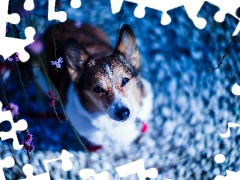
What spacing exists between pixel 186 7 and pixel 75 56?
290 mm

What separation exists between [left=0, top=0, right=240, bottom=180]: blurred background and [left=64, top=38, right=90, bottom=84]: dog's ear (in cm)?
7

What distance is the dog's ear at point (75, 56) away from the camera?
1045 millimetres

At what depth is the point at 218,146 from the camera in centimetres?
116

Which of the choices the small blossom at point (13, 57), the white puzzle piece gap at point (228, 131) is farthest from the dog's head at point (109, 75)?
the white puzzle piece gap at point (228, 131)

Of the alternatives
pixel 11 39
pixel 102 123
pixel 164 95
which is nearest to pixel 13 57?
pixel 11 39

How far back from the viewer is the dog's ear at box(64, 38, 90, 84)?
1045 millimetres

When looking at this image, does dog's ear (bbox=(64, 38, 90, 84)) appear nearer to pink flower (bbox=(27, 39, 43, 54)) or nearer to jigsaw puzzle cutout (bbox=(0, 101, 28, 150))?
pink flower (bbox=(27, 39, 43, 54))

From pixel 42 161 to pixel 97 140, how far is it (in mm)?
151

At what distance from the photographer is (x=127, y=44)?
106cm

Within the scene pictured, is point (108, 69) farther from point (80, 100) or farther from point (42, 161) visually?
point (42, 161)

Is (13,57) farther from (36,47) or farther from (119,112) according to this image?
(119,112)

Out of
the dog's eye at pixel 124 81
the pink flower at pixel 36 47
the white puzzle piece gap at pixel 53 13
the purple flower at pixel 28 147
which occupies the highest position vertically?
the white puzzle piece gap at pixel 53 13

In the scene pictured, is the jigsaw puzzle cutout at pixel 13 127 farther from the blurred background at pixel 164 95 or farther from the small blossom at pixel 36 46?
the small blossom at pixel 36 46

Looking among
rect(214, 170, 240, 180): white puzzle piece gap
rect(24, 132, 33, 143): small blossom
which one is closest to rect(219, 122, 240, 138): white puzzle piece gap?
rect(214, 170, 240, 180): white puzzle piece gap
